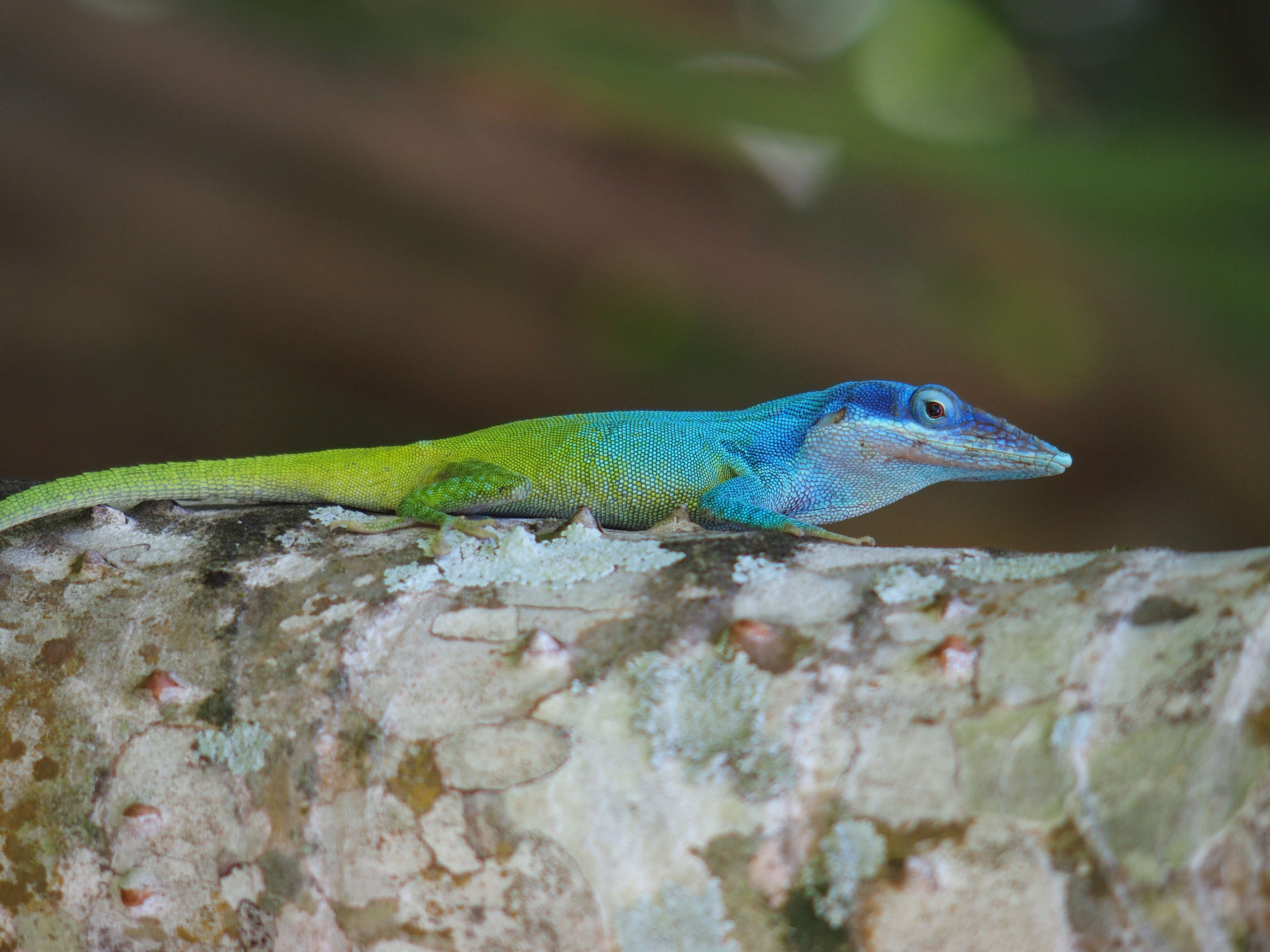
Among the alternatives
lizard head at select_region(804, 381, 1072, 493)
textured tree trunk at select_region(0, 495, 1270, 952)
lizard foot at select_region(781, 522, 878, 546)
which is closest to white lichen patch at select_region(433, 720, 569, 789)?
textured tree trunk at select_region(0, 495, 1270, 952)

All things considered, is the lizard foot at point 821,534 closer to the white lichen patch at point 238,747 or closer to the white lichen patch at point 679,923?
the white lichen patch at point 679,923

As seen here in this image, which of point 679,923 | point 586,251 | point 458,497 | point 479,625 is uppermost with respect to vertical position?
point 586,251

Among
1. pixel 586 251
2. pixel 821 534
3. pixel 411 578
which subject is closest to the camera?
pixel 411 578

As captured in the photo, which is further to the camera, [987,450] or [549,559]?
[987,450]

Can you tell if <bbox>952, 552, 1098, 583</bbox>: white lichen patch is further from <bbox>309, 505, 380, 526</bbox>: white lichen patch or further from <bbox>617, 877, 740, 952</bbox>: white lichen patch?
<bbox>309, 505, 380, 526</bbox>: white lichen patch

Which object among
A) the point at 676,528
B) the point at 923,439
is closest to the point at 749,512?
the point at 676,528

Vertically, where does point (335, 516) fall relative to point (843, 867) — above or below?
above

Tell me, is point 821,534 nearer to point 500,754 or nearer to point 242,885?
point 500,754
